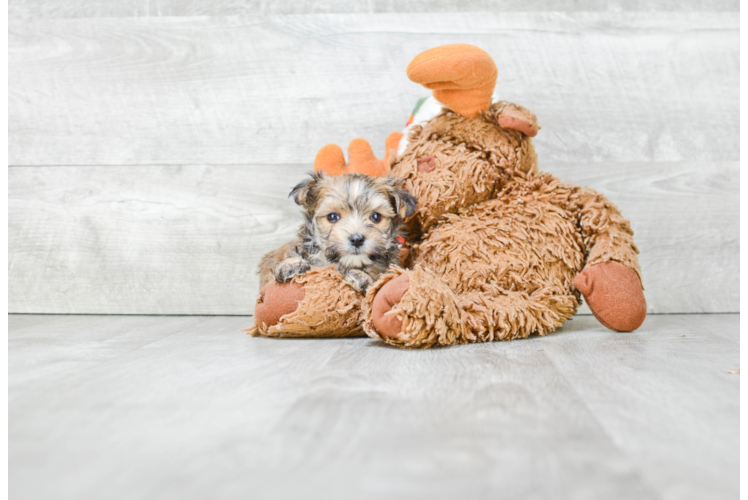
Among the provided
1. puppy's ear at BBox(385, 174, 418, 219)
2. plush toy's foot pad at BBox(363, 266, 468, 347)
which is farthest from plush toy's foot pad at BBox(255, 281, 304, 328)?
puppy's ear at BBox(385, 174, 418, 219)

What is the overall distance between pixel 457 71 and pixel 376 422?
93cm

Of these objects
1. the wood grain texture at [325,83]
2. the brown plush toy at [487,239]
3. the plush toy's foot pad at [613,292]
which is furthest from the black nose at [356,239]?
the wood grain texture at [325,83]

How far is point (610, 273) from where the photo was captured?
4.79 ft

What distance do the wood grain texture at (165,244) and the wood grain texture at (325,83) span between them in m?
0.08

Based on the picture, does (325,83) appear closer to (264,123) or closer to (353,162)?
(264,123)

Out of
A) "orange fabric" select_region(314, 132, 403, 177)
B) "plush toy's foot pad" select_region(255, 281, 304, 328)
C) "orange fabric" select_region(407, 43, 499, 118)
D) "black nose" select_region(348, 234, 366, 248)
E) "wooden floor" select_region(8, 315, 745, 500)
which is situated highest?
"orange fabric" select_region(407, 43, 499, 118)

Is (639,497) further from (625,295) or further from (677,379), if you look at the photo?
(625,295)

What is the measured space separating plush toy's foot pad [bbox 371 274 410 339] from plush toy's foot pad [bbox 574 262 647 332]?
518 millimetres

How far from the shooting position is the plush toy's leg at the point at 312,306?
57.2 inches

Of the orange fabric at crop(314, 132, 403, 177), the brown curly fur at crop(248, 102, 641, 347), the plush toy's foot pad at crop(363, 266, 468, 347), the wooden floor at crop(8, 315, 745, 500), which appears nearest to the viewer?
the wooden floor at crop(8, 315, 745, 500)

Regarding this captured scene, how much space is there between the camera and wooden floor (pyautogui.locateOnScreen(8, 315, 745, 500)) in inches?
24.4

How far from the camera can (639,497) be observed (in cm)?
58

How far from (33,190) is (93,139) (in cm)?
30

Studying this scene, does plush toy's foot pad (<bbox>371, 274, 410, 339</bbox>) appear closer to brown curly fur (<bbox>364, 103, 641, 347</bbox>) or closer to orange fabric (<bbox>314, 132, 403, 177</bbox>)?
brown curly fur (<bbox>364, 103, 641, 347</bbox>)
